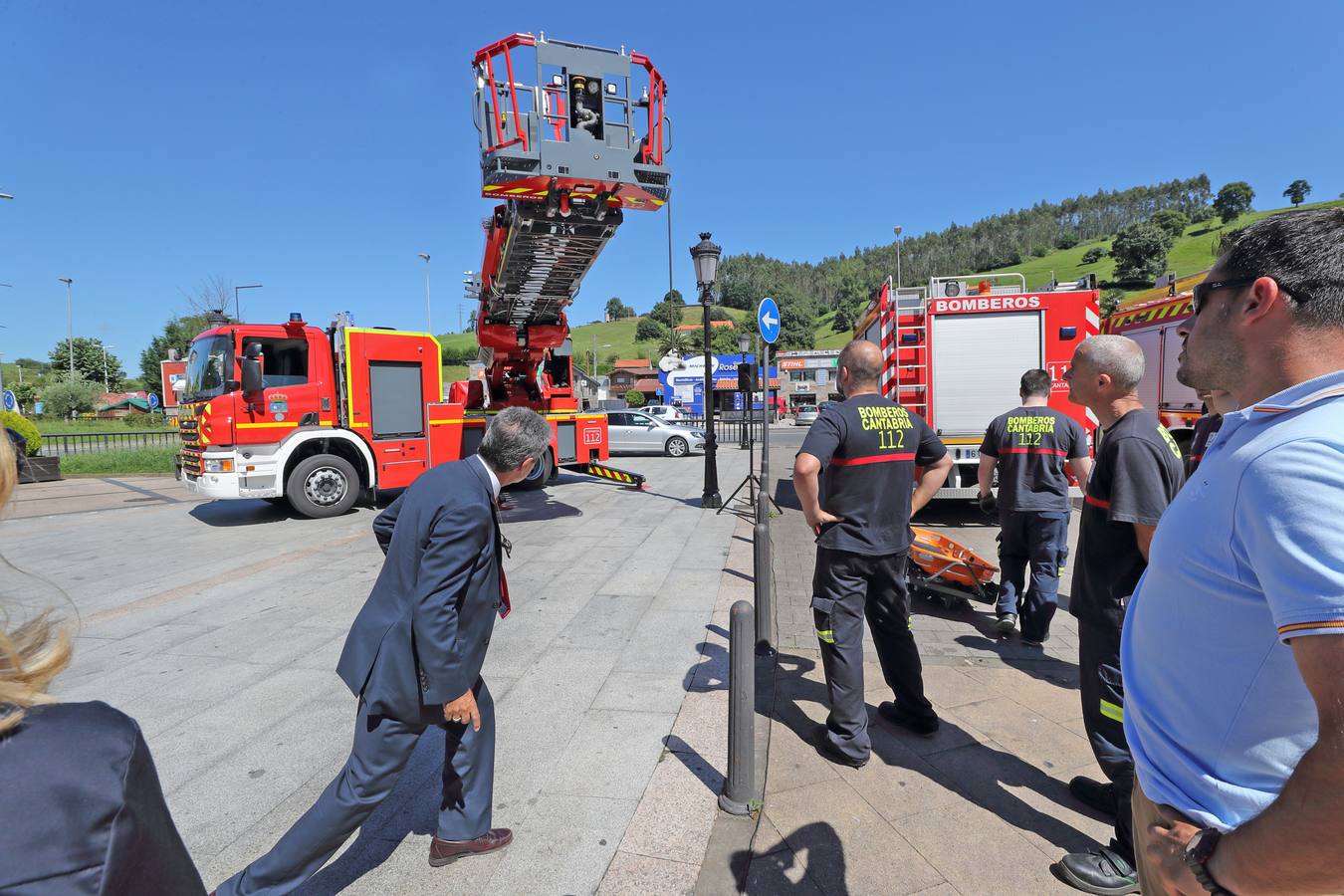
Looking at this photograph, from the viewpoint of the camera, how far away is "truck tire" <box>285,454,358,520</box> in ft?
31.8

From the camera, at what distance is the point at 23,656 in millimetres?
881

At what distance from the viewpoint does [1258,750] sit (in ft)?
3.77

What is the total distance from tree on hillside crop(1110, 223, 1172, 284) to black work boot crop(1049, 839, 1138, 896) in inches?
3185

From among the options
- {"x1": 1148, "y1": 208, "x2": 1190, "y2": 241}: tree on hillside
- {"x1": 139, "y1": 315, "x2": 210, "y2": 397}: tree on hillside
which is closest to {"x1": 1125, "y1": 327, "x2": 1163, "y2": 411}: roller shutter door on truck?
{"x1": 139, "y1": 315, "x2": 210, "y2": 397}: tree on hillside

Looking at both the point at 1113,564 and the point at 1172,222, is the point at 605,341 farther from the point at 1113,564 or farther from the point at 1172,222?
the point at 1113,564

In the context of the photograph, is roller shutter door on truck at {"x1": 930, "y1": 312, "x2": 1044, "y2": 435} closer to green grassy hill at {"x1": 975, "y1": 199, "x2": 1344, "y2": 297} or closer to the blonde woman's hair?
the blonde woman's hair

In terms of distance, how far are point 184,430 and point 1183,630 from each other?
470 inches

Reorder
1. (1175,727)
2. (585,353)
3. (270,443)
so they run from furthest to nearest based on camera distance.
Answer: (585,353)
(270,443)
(1175,727)

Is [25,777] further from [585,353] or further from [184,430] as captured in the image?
[585,353]

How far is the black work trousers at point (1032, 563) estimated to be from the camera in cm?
472

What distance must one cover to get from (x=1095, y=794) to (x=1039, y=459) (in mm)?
2561

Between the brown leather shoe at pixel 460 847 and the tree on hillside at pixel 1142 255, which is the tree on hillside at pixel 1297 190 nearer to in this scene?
the tree on hillside at pixel 1142 255

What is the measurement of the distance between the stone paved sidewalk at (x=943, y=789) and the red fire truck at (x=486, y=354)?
5.19 meters

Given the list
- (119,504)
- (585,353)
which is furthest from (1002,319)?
(585,353)
